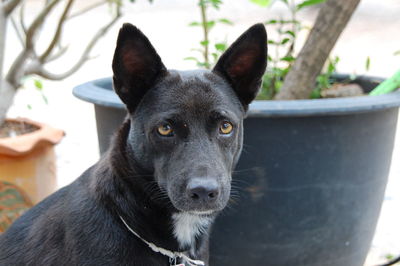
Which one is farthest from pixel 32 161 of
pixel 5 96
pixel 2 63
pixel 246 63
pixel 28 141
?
pixel 246 63

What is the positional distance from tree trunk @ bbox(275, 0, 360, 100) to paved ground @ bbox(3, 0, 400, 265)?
642mm

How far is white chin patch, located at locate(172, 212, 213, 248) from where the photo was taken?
2.33 metres

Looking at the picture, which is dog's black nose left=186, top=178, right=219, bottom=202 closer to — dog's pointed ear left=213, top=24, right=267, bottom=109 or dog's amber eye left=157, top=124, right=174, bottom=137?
dog's amber eye left=157, top=124, right=174, bottom=137

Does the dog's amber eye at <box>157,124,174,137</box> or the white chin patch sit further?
the white chin patch

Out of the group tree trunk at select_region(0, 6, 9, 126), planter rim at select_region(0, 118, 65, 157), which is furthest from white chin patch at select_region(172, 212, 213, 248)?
tree trunk at select_region(0, 6, 9, 126)

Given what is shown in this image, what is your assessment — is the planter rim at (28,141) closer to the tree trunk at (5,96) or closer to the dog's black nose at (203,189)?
the tree trunk at (5,96)

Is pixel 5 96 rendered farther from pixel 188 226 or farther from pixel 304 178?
pixel 304 178

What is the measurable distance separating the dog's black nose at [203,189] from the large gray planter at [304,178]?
83cm

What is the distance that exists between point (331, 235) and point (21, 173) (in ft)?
6.95

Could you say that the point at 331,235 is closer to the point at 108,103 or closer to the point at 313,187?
the point at 313,187

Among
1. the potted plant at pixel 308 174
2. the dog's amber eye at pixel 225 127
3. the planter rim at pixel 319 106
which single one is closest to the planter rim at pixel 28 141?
the potted plant at pixel 308 174

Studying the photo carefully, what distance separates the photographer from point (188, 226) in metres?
2.39

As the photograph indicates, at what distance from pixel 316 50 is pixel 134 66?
1.49 metres

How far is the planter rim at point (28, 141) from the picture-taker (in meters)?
3.56
